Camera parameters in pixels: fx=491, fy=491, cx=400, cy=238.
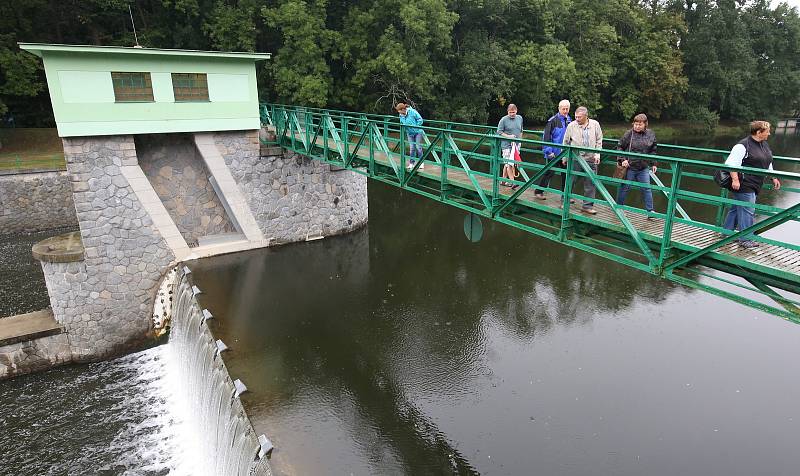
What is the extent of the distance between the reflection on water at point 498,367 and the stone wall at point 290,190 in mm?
1112

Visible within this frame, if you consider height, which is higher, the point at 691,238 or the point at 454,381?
the point at 691,238

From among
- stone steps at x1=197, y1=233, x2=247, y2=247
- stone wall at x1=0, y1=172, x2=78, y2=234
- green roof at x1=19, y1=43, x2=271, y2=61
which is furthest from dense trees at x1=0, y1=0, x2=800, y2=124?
green roof at x1=19, y1=43, x2=271, y2=61

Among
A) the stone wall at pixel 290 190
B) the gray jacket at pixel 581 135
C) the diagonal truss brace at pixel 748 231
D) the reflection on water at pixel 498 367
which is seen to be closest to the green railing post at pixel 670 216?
the diagonal truss brace at pixel 748 231

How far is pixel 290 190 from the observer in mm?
14594

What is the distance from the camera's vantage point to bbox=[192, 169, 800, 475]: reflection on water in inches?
276

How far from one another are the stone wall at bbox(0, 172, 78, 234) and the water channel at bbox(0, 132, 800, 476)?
394 inches

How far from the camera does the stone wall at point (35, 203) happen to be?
17.9m

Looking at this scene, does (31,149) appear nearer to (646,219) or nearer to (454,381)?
(454,381)

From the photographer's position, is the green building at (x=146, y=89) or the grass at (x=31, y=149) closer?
the green building at (x=146, y=89)

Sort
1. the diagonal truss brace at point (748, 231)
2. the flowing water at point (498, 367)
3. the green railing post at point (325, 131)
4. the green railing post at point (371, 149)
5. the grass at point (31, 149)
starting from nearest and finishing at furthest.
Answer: the diagonal truss brace at point (748, 231)
the flowing water at point (498, 367)
the green railing post at point (371, 149)
the green railing post at point (325, 131)
the grass at point (31, 149)

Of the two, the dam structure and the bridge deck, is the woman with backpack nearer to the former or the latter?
the bridge deck

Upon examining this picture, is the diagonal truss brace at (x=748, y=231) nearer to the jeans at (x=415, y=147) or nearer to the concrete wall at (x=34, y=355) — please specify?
the jeans at (x=415, y=147)

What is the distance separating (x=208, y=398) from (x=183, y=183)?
22.9ft

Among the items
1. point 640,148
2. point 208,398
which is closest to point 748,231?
point 640,148
